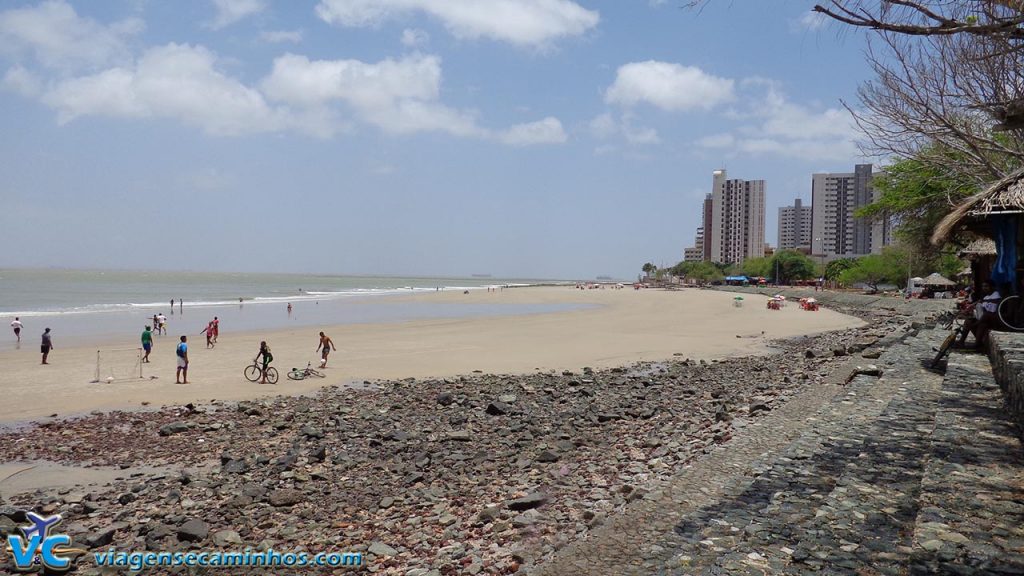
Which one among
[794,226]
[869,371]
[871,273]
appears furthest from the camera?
[794,226]

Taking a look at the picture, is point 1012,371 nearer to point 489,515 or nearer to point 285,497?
point 489,515

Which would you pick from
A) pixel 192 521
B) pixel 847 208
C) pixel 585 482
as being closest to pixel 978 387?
pixel 585 482

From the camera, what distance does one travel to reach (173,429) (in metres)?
10.3

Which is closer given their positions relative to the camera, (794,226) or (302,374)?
(302,374)

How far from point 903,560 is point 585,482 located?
12.2 feet

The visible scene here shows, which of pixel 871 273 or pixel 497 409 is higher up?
pixel 871 273

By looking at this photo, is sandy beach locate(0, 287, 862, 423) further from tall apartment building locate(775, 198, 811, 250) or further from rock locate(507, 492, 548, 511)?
tall apartment building locate(775, 198, 811, 250)

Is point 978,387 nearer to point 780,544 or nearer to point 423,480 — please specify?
point 780,544

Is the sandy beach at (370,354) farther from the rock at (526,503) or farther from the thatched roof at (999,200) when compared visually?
the thatched roof at (999,200)

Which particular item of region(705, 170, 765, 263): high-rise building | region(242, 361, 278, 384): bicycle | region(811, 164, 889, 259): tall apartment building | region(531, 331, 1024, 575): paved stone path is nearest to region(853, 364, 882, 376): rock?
region(531, 331, 1024, 575): paved stone path

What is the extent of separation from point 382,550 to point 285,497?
1943 mm

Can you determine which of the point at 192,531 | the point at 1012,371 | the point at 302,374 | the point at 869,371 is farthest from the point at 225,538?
the point at 302,374

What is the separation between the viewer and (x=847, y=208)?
146 meters

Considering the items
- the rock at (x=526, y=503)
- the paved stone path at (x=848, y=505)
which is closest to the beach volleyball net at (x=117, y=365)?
the rock at (x=526, y=503)
